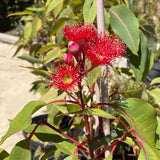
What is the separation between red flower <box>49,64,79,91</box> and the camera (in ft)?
1.69

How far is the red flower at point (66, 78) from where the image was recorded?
1.69 feet

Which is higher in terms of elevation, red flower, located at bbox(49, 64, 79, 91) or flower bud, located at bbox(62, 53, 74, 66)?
flower bud, located at bbox(62, 53, 74, 66)

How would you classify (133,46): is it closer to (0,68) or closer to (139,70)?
(139,70)

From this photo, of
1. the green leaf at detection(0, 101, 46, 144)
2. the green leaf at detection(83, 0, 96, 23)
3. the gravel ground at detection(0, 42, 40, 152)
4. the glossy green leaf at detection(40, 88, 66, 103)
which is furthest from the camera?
the gravel ground at detection(0, 42, 40, 152)

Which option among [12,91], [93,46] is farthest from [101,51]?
[12,91]

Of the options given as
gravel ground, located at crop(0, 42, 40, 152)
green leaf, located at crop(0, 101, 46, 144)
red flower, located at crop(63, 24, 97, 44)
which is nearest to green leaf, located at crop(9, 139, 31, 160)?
green leaf, located at crop(0, 101, 46, 144)

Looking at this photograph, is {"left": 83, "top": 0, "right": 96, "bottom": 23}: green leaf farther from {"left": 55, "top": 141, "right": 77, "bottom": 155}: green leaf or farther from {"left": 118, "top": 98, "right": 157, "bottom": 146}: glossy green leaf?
{"left": 55, "top": 141, "right": 77, "bottom": 155}: green leaf

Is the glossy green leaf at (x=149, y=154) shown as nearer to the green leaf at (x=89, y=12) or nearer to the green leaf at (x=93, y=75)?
the green leaf at (x=93, y=75)

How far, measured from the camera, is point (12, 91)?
2.36 m

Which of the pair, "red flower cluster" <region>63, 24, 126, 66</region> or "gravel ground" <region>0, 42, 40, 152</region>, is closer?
"red flower cluster" <region>63, 24, 126, 66</region>

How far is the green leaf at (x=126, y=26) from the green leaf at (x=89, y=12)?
0.07m

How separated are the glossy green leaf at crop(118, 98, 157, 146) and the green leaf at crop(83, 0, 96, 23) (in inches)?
9.0

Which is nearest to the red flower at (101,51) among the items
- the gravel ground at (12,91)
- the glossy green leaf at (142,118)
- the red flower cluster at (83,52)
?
the red flower cluster at (83,52)

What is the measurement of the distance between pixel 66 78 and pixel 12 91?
1.94 meters
